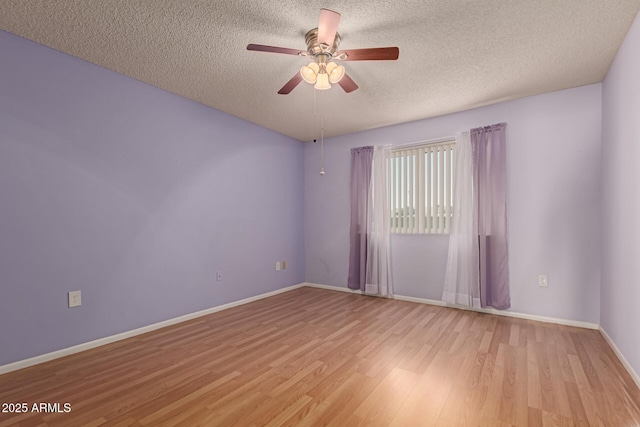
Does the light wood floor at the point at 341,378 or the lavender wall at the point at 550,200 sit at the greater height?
the lavender wall at the point at 550,200

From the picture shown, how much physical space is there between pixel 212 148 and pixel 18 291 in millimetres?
2193

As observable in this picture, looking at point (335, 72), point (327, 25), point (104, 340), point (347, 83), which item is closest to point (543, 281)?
point (347, 83)

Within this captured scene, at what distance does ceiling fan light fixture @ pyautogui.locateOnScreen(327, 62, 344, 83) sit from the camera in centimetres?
210

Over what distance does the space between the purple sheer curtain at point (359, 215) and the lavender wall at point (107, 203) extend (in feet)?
4.89

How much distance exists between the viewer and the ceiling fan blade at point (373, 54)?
1.90 meters

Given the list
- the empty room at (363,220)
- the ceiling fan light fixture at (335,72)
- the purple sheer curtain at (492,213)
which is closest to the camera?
the empty room at (363,220)

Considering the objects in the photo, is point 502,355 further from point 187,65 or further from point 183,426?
point 187,65

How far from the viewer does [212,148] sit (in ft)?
11.8

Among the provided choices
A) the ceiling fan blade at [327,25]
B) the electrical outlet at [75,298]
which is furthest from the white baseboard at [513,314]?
the electrical outlet at [75,298]

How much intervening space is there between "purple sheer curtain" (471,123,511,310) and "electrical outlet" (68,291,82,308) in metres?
4.04

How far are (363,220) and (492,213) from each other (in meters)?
1.67

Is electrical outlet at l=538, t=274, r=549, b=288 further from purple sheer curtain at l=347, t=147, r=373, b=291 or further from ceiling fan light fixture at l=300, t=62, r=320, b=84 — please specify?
ceiling fan light fixture at l=300, t=62, r=320, b=84

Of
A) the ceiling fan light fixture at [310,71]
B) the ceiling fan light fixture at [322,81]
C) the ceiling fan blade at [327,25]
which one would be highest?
the ceiling fan blade at [327,25]

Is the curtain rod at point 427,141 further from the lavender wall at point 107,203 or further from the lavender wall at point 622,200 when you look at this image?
the lavender wall at point 107,203
